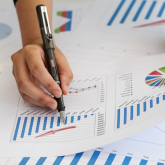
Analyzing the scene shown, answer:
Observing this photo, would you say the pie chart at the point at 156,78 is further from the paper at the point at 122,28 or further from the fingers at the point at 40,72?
the fingers at the point at 40,72

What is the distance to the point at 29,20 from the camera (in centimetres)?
58

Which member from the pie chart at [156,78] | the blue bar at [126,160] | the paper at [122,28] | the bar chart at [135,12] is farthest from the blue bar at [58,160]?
the bar chart at [135,12]

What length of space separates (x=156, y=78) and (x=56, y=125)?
25 cm

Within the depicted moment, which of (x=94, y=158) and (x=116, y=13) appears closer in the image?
(x=94, y=158)

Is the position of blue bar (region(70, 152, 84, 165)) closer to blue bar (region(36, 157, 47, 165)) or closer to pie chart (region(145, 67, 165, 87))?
blue bar (region(36, 157, 47, 165))

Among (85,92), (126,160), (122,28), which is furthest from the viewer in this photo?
(122,28)

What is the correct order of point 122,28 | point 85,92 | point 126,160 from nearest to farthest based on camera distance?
point 126,160, point 85,92, point 122,28

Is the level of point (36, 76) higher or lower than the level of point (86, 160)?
higher

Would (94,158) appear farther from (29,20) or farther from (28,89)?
(29,20)

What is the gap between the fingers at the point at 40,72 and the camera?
42 centimetres

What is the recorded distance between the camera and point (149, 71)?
0.53 m

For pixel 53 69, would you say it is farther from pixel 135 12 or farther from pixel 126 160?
pixel 135 12

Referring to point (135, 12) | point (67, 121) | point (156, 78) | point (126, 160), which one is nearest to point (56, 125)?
point (67, 121)

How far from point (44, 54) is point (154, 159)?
0.30 metres
